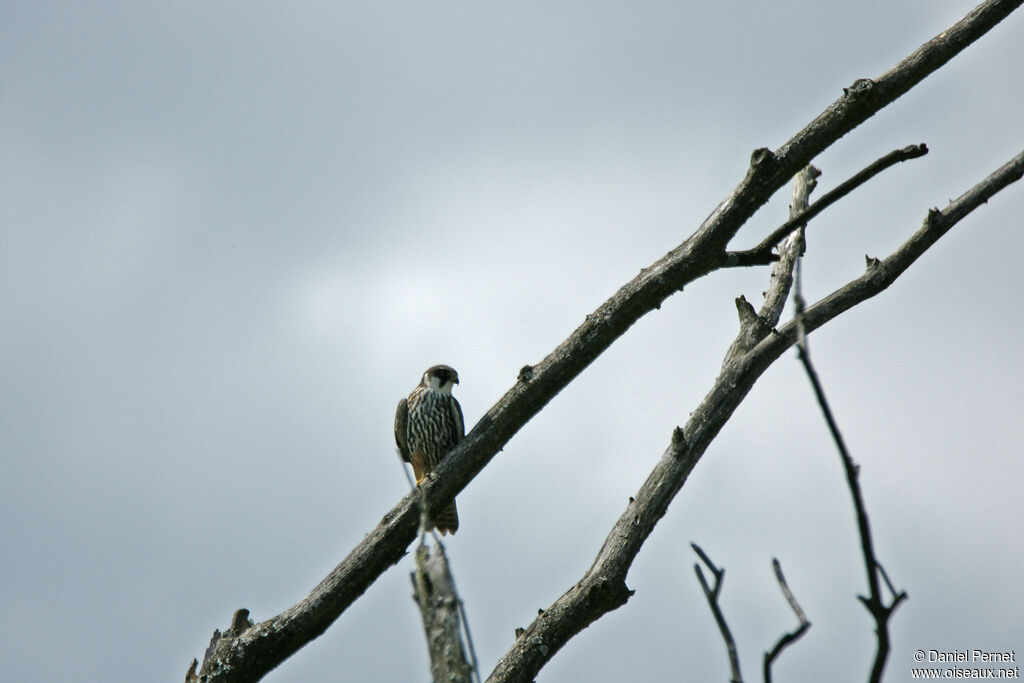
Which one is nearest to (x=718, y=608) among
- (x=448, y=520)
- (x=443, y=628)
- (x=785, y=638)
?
(x=785, y=638)

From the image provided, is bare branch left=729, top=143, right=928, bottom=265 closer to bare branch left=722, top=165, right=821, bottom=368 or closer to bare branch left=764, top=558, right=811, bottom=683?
bare branch left=722, top=165, right=821, bottom=368

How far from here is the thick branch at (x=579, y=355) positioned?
192 inches

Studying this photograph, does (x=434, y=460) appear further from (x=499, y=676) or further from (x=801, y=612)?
(x=801, y=612)

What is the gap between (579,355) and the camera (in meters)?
5.16

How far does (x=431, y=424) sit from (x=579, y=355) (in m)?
4.36

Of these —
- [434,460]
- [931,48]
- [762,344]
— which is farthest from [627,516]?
[434,460]

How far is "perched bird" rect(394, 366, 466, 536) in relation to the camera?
9.29 metres

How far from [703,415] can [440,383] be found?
4.30 m

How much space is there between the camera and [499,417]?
5.29m

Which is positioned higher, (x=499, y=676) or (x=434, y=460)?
(x=434, y=460)

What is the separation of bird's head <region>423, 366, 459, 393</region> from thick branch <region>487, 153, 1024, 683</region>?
417 cm

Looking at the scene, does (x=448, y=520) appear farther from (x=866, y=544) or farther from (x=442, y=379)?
(x=866, y=544)

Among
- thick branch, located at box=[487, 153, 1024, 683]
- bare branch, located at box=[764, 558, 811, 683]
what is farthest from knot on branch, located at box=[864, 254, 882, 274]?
bare branch, located at box=[764, 558, 811, 683]

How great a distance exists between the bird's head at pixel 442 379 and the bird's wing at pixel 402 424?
0.30m
